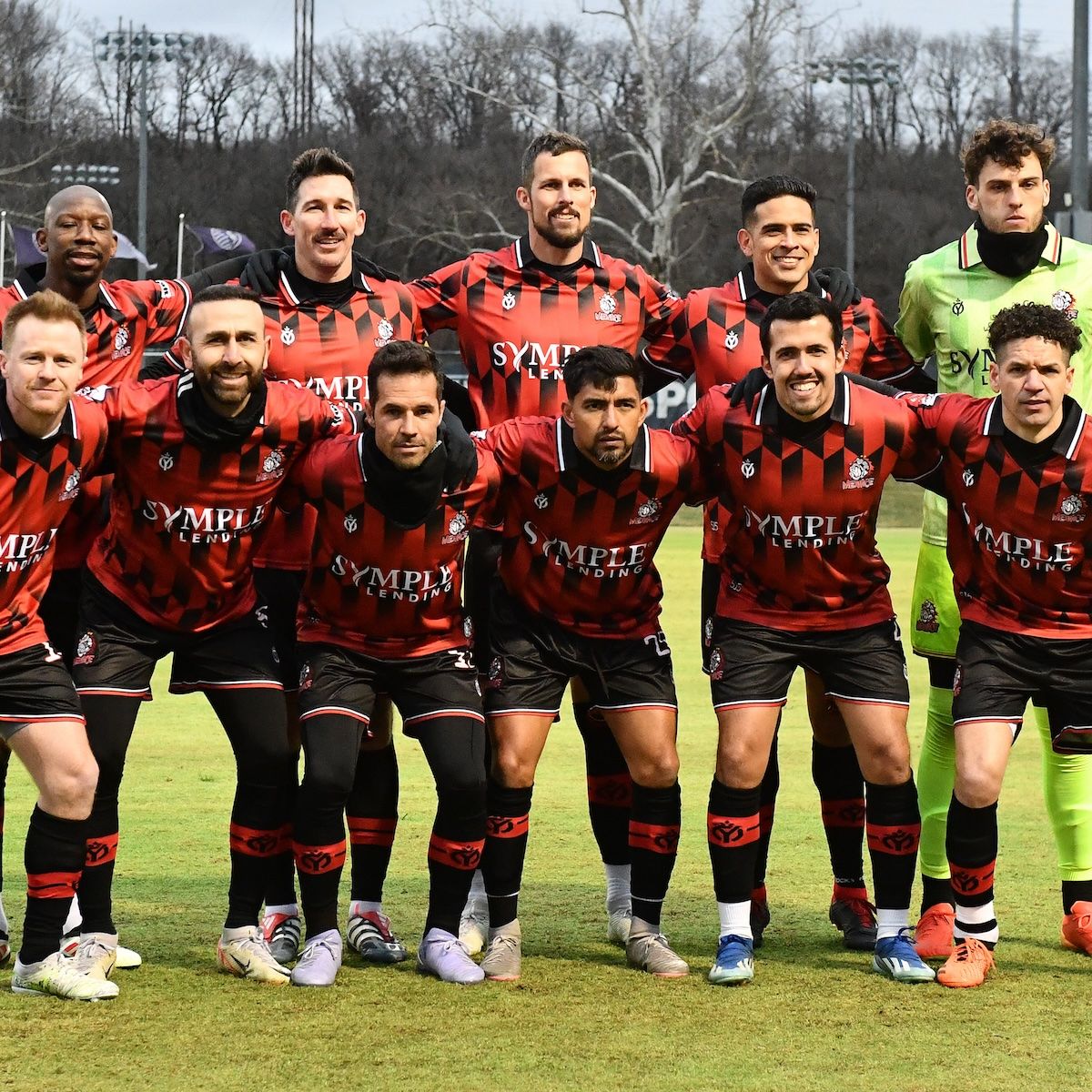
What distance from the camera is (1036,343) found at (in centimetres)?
526

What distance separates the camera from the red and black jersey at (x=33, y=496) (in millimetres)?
5023

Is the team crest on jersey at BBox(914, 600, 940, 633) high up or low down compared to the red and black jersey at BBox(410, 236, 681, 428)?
down

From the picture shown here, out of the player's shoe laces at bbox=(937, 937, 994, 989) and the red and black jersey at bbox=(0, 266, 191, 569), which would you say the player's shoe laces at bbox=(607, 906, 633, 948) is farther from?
the red and black jersey at bbox=(0, 266, 191, 569)

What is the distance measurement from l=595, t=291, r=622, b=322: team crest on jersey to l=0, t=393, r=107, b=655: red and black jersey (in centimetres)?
183

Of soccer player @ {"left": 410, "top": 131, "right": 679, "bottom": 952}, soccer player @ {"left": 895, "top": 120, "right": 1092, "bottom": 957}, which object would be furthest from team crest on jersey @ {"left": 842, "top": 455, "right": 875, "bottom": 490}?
soccer player @ {"left": 410, "top": 131, "right": 679, "bottom": 952}

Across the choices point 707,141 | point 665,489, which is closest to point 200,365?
point 665,489

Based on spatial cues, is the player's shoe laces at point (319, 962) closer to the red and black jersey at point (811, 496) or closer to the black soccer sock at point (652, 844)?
the black soccer sock at point (652, 844)

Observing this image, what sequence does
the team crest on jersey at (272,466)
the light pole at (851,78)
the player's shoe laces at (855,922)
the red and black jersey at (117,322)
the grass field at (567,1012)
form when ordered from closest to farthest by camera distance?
the grass field at (567,1012)
the team crest on jersey at (272,466)
the player's shoe laces at (855,922)
the red and black jersey at (117,322)
the light pole at (851,78)

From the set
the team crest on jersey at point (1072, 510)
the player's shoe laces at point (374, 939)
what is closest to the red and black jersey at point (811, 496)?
the team crest on jersey at point (1072, 510)

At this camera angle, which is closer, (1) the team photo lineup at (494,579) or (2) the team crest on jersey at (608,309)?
(1) the team photo lineup at (494,579)

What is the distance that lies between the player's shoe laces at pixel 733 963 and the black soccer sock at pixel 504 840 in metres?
0.69

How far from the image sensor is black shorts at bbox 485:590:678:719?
555 centimetres

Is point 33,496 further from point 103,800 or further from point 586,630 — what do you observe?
point 586,630

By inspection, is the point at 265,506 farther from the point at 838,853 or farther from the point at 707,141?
the point at 707,141
